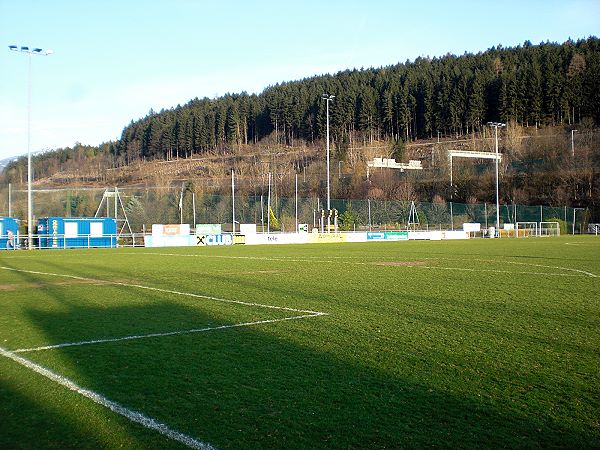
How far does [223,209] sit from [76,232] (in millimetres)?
13327

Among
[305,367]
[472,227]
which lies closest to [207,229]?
[472,227]

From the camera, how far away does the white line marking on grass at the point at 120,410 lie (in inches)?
175

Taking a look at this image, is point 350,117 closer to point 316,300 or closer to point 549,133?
point 549,133

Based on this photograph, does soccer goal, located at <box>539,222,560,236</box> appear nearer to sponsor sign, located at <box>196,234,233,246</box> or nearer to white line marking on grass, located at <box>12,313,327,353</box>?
sponsor sign, located at <box>196,234,233,246</box>

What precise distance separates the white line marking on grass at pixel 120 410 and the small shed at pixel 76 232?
119 ft

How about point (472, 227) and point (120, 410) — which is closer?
point (120, 410)

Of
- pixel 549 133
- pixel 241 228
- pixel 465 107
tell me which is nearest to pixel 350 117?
pixel 465 107

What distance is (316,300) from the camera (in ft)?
39.7

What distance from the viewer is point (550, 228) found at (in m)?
62.1

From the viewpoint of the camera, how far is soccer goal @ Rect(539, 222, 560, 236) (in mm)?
61722

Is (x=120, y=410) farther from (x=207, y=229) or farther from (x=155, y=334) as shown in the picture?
(x=207, y=229)

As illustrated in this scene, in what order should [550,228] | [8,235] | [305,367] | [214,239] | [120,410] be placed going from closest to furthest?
[120,410] < [305,367] < [8,235] < [214,239] < [550,228]

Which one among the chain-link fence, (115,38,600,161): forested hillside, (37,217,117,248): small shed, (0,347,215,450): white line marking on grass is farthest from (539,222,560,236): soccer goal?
(0,347,215,450): white line marking on grass

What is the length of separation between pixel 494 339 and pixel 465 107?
360 feet
